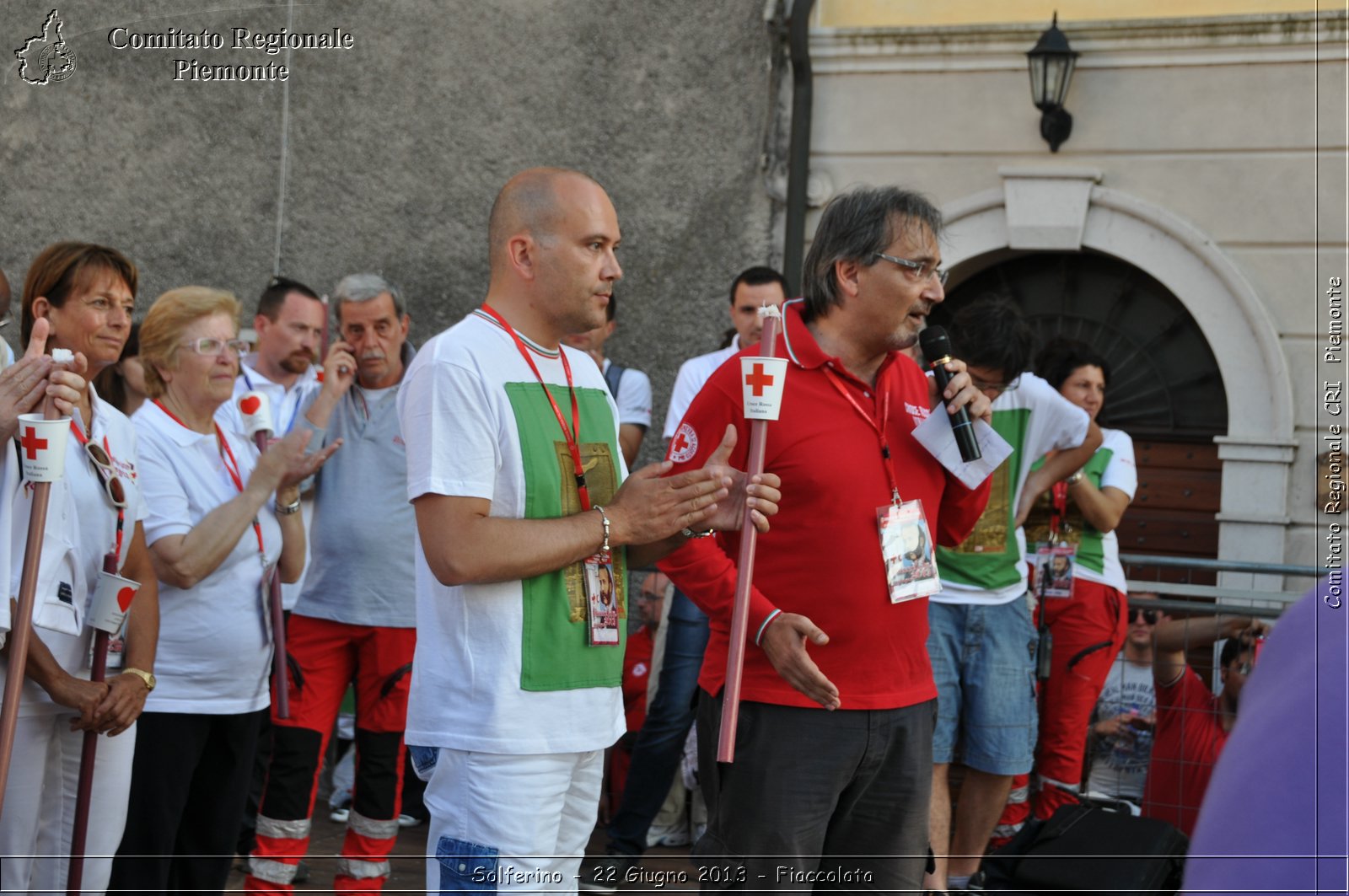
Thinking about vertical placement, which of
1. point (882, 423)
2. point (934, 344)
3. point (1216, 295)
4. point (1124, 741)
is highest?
point (1216, 295)

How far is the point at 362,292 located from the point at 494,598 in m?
2.72

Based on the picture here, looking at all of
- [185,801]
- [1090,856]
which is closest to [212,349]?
[185,801]

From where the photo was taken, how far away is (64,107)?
9.48m

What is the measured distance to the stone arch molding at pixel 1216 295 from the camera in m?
7.54

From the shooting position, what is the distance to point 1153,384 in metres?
8.03

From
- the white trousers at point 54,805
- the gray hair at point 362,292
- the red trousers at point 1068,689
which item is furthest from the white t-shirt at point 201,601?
the red trousers at point 1068,689

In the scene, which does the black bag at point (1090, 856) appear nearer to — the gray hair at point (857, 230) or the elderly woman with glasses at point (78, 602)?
the gray hair at point (857, 230)

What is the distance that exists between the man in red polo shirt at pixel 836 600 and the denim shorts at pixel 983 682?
1654 mm

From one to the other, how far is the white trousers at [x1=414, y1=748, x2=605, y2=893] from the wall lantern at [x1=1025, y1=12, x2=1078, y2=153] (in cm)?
592

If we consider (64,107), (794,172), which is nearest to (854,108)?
(794,172)

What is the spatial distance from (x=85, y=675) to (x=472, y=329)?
164 cm

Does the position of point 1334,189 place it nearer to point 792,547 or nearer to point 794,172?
point 794,172

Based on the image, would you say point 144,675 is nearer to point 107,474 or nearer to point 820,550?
point 107,474

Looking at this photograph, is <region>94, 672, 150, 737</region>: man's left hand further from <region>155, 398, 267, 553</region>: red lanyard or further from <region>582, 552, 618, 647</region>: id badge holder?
<region>582, 552, 618, 647</region>: id badge holder
